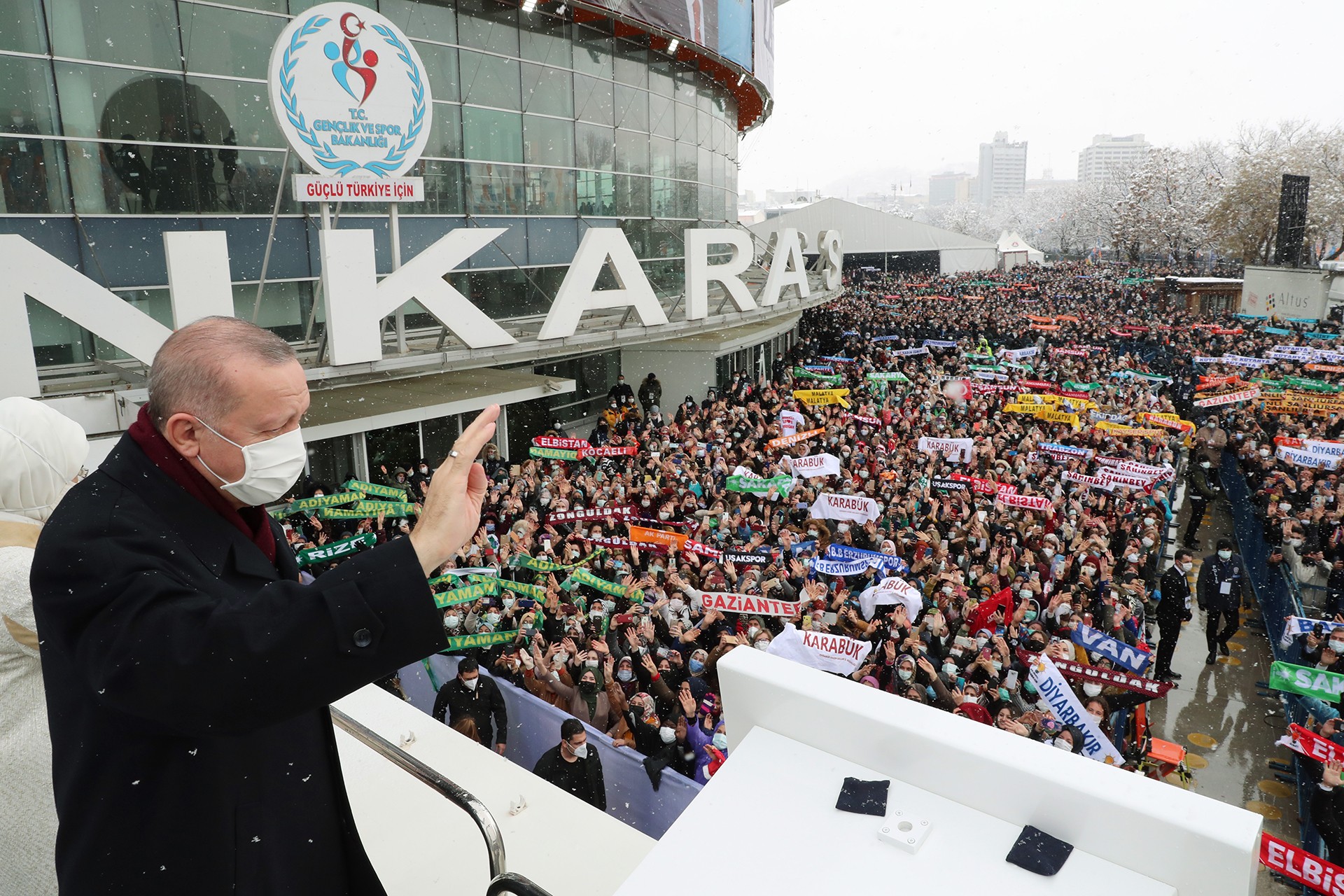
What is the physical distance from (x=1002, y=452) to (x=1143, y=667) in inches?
310

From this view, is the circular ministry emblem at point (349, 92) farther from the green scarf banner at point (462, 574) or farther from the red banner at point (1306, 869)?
the red banner at point (1306, 869)

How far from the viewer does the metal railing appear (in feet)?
5.95

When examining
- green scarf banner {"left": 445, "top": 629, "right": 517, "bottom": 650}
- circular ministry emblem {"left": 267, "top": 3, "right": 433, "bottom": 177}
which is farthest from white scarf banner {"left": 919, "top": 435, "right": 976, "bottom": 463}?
circular ministry emblem {"left": 267, "top": 3, "right": 433, "bottom": 177}

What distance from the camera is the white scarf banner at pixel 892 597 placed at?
9219 mm

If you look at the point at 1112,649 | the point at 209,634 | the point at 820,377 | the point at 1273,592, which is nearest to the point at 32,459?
the point at 209,634

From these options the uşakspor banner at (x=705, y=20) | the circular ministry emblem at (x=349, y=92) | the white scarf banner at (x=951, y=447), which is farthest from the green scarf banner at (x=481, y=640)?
the uşakspor banner at (x=705, y=20)

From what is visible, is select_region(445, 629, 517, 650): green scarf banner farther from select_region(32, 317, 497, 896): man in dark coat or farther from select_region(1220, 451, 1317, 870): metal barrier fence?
select_region(1220, 451, 1317, 870): metal barrier fence

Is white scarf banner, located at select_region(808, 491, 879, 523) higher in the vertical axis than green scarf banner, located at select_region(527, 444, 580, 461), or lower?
lower

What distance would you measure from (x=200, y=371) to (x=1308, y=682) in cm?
941

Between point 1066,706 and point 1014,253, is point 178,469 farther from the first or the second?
point 1014,253

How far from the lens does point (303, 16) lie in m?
12.0

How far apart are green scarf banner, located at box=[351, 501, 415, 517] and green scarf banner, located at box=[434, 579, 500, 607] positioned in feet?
9.74

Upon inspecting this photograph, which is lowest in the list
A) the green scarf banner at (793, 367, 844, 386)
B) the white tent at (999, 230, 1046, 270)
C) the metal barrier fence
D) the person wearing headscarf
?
the metal barrier fence

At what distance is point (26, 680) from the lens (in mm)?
1911
